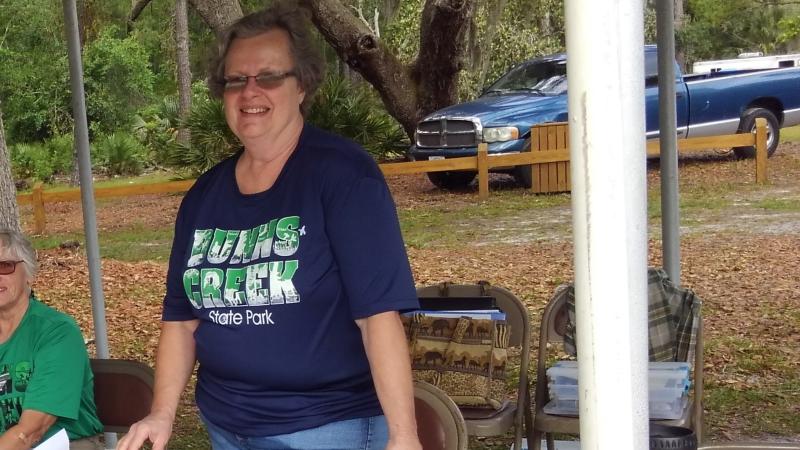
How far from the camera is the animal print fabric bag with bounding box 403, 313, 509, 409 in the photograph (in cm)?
354

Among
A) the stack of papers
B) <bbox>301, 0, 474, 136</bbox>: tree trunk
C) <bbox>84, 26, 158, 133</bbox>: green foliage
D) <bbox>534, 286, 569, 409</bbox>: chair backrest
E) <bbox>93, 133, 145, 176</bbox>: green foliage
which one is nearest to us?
the stack of papers

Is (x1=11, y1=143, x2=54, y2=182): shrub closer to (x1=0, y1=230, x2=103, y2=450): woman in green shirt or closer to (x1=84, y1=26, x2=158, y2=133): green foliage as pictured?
(x1=84, y1=26, x2=158, y2=133): green foliage

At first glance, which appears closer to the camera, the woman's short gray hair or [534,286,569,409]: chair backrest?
the woman's short gray hair

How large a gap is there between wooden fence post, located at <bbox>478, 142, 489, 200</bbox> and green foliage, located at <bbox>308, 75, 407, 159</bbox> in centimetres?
204

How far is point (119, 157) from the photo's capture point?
23.4 metres

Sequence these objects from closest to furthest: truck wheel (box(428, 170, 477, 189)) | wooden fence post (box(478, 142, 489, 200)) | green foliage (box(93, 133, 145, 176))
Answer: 1. wooden fence post (box(478, 142, 489, 200))
2. truck wheel (box(428, 170, 477, 189))
3. green foliage (box(93, 133, 145, 176))

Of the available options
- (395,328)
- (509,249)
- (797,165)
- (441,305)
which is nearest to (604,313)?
(395,328)

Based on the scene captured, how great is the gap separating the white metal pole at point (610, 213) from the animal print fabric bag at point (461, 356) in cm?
185

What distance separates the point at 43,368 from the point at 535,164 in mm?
11461

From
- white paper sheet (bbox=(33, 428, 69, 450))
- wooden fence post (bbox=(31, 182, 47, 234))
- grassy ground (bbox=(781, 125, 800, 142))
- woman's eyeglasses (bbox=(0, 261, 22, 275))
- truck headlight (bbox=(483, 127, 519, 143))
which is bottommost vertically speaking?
grassy ground (bbox=(781, 125, 800, 142))

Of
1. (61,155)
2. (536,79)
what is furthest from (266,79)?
(61,155)

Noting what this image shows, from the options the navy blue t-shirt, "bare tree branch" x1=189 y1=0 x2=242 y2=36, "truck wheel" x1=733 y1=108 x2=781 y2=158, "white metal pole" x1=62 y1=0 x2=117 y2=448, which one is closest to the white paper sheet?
the navy blue t-shirt

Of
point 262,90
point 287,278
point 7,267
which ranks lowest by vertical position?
point 7,267

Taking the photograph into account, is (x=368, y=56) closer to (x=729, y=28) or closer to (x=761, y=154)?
(x=761, y=154)
